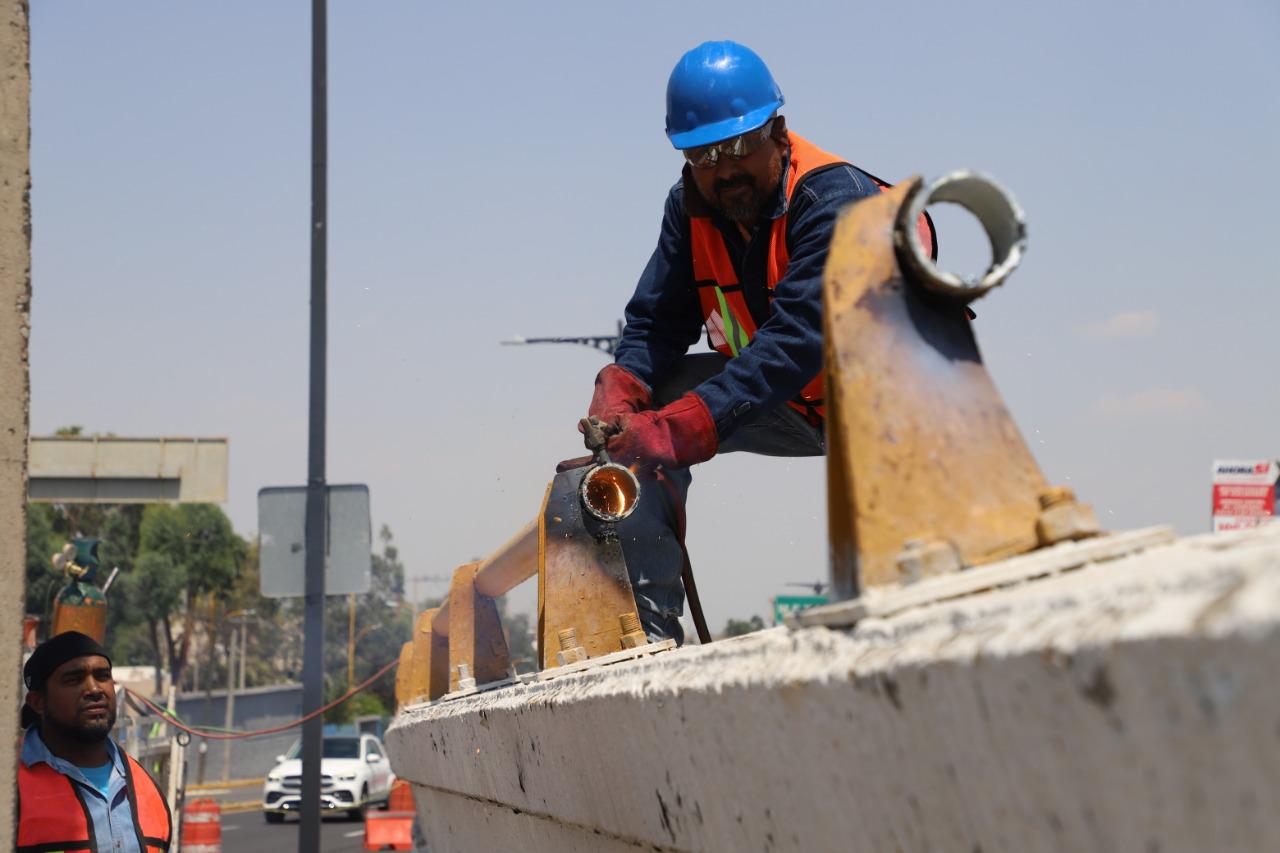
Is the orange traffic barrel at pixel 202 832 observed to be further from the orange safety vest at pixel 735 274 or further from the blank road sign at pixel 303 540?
the orange safety vest at pixel 735 274

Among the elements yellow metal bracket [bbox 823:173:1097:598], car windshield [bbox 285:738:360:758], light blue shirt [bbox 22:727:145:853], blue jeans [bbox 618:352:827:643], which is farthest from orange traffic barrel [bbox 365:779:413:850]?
yellow metal bracket [bbox 823:173:1097:598]

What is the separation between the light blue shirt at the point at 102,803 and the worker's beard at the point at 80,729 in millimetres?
69

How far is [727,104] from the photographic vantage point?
364 cm

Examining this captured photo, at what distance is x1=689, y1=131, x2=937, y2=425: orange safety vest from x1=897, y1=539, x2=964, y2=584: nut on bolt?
221 centimetres

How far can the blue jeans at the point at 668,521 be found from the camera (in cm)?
401

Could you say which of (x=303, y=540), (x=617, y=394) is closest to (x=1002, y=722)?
(x=617, y=394)

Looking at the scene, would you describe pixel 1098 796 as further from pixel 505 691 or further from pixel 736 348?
pixel 736 348

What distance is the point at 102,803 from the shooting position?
16.2 ft

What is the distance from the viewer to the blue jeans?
4.01 m

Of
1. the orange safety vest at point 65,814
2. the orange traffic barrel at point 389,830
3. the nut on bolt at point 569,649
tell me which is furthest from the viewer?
the orange traffic barrel at point 389,830

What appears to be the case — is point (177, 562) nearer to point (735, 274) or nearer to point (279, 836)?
point (279, 836)

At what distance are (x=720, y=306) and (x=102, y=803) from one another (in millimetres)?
2693

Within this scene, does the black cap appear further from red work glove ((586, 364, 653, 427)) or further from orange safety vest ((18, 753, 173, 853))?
red work glove ((586, 364, 653, 427))

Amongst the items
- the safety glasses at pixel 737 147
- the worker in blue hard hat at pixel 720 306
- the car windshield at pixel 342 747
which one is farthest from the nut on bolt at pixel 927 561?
the car windshield at pixel 342 747
